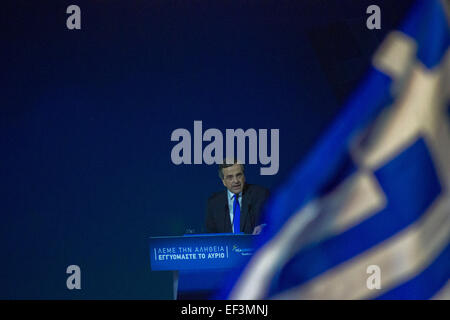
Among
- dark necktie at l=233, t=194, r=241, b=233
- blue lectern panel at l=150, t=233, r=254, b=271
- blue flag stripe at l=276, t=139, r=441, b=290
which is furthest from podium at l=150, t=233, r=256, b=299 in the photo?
blue flag stripe at l=276, t=139, r=441, b=290

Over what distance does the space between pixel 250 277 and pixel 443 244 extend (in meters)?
0.56

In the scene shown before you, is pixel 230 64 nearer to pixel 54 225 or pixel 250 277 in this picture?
pixel 54 225

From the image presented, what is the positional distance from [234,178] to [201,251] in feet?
2.45

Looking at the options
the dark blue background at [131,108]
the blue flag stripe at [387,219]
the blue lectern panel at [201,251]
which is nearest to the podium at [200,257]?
the blue lectern panel at [201,251]

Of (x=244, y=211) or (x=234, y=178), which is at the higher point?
(x=234, y=178)

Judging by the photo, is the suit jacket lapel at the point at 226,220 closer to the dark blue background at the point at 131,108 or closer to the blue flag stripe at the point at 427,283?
the dark blue background at the point at 131,108

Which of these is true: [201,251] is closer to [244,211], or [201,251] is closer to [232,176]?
[244,211]

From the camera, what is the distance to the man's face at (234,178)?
4.99 metres

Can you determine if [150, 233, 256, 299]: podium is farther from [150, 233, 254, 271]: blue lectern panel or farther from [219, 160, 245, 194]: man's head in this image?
[219, 160, 245, 194]: man's head

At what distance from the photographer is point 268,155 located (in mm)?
5031

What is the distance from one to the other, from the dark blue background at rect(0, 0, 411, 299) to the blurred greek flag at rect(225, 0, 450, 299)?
3029 mm

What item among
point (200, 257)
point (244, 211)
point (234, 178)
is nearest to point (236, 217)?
point (244, 211)

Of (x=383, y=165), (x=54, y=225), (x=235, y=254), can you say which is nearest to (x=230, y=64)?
(x=235, y=254)

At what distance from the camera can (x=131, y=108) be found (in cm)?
500
